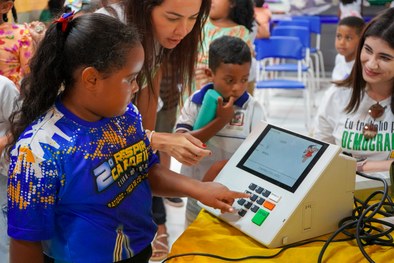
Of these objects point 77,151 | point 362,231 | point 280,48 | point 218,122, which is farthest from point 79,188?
point 280,48

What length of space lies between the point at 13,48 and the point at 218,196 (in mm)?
1182

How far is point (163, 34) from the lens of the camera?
1272mm

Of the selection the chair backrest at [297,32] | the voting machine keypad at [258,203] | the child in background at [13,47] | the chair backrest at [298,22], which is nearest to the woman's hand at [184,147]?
the voting machine keypad at [258,203]

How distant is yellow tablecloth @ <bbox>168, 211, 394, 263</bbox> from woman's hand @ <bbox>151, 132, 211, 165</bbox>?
16 centimetres

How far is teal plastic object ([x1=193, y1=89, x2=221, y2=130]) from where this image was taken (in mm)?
1573

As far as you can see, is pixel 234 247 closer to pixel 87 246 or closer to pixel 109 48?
pixel 87 246

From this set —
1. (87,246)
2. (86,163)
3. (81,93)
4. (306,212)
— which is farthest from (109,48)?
(306,212)

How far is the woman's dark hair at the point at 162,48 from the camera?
1.25m

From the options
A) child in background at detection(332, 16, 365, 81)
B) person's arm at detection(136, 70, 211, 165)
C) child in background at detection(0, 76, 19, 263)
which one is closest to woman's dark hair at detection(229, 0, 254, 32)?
child in background at detection(332, 16, 365, 81)

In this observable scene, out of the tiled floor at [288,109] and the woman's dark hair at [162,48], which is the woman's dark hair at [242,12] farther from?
the woman's dark hair at [162,48]

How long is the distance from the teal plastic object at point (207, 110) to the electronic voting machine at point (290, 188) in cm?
50

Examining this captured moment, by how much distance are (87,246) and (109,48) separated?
0.33 meters

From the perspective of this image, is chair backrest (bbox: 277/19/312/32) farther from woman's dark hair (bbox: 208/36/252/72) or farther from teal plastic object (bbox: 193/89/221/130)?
teal plastic object (bbox: 193/89/221/130)

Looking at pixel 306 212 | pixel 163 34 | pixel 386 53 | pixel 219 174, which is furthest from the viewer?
pixel 386 53
